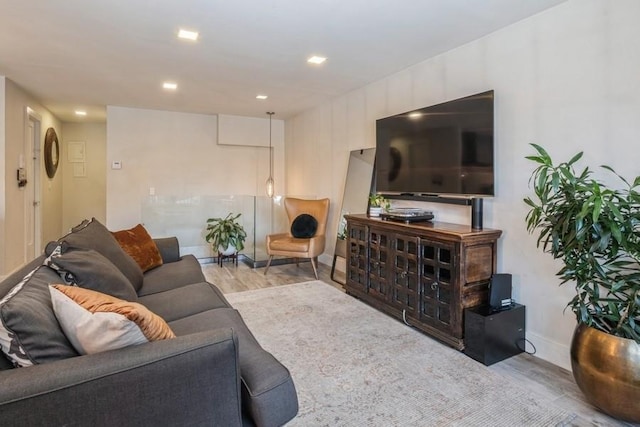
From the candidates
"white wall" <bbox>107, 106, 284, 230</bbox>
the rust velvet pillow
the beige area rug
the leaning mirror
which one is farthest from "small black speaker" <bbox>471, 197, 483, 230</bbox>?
"white wall" <bbox>107, 106, 284, 230</bbox>

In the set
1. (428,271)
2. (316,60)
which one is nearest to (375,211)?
(428,271)

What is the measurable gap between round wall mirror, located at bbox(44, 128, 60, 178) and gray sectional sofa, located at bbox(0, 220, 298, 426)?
5.47 m

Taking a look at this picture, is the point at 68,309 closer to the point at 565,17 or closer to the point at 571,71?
the point at 571,71

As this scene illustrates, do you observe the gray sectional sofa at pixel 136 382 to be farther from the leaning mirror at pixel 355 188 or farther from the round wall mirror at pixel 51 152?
the round wall mirror at pixel 51 152

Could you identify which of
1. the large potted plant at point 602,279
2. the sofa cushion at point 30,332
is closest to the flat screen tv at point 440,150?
the large potted plant at point 602,279

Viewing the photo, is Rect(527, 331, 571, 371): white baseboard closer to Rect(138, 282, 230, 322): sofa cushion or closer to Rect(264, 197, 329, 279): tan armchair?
Rect(138, 282, 230, 322): sofa cushion

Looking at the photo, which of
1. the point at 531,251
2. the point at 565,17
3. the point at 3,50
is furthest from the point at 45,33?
the point at 531,251

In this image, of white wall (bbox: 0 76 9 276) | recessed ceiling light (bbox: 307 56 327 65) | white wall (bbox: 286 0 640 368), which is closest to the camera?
white wall (bbox: 286 0 640 368)

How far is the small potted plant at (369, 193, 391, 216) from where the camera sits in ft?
11.9

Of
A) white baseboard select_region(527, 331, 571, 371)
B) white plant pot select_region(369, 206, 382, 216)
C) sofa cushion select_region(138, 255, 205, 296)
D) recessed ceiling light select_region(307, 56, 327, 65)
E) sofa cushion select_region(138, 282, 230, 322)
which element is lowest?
white baseboard select_region(527, 331, 571, 371)

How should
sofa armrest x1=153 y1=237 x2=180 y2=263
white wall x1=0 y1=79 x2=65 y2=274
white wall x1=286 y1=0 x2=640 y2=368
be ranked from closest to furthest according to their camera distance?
white wall x1=286 y1=0 x2=640 y2=368, sofa armrest x1=153 y1=237 x2=180 y2=263, white wall x1=0 y1=79 x2=65 y2=274

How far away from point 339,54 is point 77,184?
20.4 ft

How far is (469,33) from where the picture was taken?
276cm

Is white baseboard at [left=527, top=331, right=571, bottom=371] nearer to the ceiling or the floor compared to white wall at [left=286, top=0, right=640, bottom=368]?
nearer to the floor
